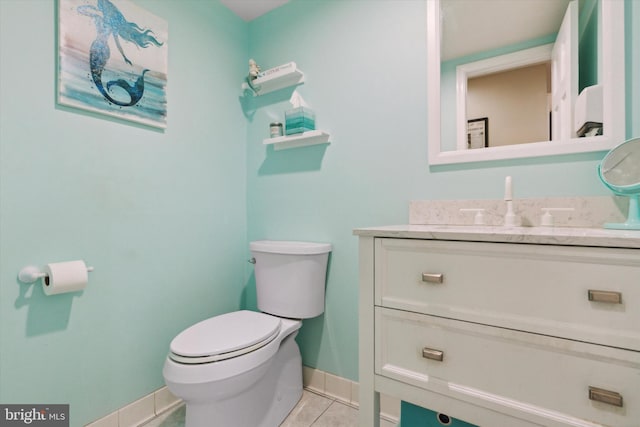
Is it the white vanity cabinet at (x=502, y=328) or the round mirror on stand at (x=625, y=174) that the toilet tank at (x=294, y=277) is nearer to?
the white vanity cabinet at (x=502, y=328)

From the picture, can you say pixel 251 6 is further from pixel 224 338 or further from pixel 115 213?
pixel 224 338

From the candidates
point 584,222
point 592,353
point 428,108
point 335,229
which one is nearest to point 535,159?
point 584,222

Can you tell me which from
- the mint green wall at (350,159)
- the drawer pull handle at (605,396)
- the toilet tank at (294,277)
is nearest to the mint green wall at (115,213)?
the mint green wall at (350,159)

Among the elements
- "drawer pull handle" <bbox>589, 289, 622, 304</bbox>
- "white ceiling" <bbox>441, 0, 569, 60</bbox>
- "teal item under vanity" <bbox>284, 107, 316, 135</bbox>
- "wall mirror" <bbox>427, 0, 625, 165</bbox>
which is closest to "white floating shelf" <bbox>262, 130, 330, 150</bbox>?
"teal item under vanity" <bbox>284, 107, 316, 135</bbox>

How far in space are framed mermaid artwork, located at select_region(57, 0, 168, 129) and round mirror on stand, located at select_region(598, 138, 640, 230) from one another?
1814mm

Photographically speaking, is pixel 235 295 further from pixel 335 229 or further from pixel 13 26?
pixel 13 26

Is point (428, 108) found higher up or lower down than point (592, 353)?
higher up

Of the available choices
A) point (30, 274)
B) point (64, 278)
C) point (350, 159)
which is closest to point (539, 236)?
point (350, 159)

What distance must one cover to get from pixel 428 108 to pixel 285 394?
1.49m

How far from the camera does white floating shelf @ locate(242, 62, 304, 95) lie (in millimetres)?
1636

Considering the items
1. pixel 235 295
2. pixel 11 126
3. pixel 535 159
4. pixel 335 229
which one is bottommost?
pixel 235 295

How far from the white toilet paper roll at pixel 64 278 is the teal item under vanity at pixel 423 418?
127 cm

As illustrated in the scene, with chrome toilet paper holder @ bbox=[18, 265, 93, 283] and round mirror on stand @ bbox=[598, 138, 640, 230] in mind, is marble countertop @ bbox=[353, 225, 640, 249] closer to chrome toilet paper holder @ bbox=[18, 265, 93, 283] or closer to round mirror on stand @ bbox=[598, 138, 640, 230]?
round mirror on stand @ bbox=[598, 138, 640, 230]

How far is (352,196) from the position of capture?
1.50 m
